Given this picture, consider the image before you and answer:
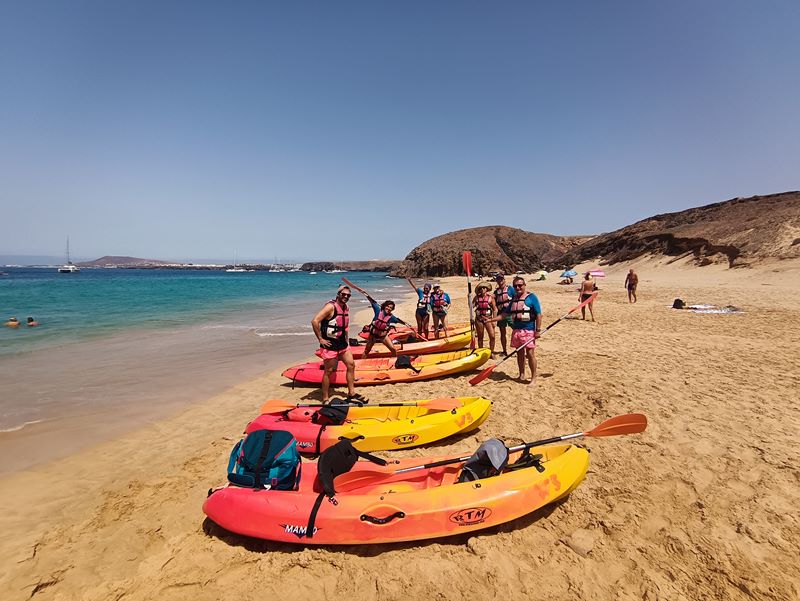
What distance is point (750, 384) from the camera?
21.4ft

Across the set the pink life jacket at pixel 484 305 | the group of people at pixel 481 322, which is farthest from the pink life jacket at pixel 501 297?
the pink life jacket at pixel 484 305

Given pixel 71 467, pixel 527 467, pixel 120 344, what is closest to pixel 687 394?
pixel 527 467

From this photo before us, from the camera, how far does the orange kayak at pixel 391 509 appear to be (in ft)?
10.8

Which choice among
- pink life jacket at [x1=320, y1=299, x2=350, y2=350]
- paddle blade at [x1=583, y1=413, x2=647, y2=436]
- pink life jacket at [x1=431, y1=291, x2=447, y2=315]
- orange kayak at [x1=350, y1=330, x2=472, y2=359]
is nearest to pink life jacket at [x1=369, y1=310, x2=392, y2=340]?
orange kayak at [x1=350, y1=330, x2=472, y2=359]

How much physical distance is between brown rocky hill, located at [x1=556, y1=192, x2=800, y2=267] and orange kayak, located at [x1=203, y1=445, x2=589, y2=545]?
32.6 m

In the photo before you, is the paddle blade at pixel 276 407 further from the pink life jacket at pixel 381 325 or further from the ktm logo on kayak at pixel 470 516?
the ktm logo on kayak at pixel 470 516

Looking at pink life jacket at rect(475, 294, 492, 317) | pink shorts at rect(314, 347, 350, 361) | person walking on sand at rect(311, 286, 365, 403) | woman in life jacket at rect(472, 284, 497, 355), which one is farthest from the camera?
pink life jacket at rect(475, 294, 492, 317)

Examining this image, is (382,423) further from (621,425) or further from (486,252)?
(486,252)

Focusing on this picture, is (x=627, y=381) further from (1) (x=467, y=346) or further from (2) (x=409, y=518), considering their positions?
(2) (x=409, y=518)

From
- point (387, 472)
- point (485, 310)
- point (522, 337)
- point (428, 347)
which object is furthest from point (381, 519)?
point (485, 310)

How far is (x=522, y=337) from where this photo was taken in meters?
7.37

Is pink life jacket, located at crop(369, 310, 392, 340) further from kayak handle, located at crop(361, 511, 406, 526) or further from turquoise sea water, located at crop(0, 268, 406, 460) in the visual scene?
kayak handle, located at crop(361, 511, 406, 526)

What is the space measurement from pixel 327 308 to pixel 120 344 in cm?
1109

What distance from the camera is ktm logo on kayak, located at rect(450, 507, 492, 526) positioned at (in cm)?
332
